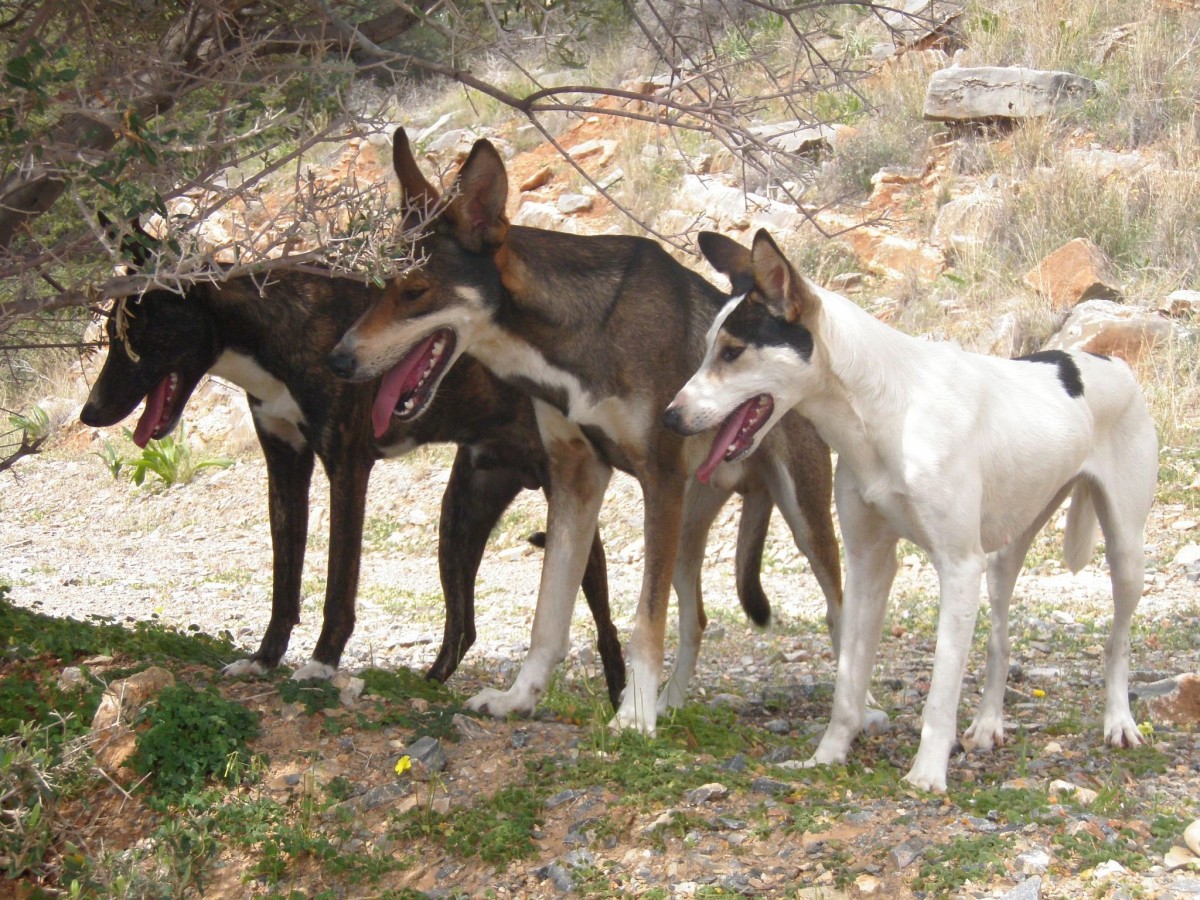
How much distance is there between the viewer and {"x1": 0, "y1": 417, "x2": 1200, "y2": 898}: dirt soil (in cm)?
429

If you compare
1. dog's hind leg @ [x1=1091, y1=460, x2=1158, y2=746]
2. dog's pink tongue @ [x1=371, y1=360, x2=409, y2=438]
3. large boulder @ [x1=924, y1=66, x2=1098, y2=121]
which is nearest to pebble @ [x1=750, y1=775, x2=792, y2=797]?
dog's hind leg @ [x1=1091, y1=460, x2=1158, y2=746]

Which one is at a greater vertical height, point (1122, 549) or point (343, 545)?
point (343, 545)

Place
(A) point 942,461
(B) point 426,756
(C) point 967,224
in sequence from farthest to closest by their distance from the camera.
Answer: (C) point 967,224 < (B) point 426,756 < (A) point 942,461

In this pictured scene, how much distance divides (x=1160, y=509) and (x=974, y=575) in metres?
5.21

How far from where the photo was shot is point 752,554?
22.1 feet

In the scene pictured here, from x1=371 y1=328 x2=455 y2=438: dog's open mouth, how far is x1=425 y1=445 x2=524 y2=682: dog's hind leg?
4.22ft

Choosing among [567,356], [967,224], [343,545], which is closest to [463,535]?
[343,545]

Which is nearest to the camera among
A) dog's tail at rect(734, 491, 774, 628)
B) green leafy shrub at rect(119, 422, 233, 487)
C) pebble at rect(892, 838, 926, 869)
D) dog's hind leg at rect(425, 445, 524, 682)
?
pebble at rect(892, 838, 926, 869)

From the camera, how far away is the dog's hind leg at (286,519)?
636 cm

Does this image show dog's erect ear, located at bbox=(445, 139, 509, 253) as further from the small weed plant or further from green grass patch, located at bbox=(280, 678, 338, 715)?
the small weed plant

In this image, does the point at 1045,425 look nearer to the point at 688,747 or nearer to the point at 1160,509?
the point at 688,747

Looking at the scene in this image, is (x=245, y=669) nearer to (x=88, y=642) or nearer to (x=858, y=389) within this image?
(x=88, y=642)

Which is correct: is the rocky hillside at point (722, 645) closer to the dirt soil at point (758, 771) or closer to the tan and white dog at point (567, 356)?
the dirt soil at point (758, 771)

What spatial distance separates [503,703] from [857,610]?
1.49 metres
